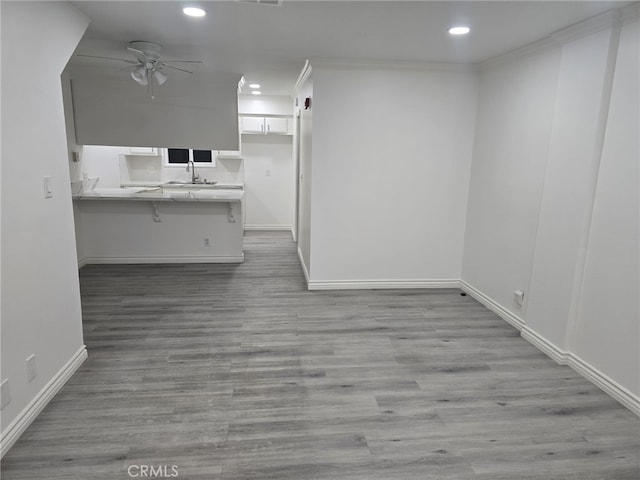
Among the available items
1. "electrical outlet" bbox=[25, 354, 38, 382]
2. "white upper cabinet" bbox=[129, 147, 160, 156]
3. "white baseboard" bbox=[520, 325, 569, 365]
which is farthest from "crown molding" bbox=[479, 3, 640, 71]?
"white upper cabinet" bbox=[129, 147, 160, 156]

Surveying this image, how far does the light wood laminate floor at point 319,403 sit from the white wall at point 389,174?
2.31ft

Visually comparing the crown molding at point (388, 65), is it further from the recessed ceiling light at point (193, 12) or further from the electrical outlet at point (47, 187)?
the electrical outlet at point (47, 187)

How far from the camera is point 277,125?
730cm

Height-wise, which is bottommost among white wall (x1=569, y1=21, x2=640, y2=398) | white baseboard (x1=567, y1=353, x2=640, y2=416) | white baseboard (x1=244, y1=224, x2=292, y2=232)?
white baseboard (x1=567, y1=353, x2=640, y2=416)

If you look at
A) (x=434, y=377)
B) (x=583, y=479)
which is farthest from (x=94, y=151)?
(x=583, y=479)

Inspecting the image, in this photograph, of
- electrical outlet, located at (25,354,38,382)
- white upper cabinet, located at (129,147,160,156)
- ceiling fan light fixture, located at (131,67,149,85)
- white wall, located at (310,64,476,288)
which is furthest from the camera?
white upper cabinet, located at (129,147,160,156)

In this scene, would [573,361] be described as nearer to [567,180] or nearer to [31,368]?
[567,180]

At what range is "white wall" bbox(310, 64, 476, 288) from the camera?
4027 millimetres

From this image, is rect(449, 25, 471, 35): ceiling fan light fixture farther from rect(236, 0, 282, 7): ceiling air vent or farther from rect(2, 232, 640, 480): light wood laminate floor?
rect(2, 232, 640, 480): light wood laminate floor

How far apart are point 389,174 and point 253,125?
12.6 feet

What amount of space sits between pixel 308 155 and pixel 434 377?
2.80m

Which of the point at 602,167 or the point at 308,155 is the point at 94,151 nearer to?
the point at 308,155

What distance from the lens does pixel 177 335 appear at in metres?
3.25

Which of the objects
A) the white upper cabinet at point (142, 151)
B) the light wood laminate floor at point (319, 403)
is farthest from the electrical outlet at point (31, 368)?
the white upper cabinet at point (142, 151)
